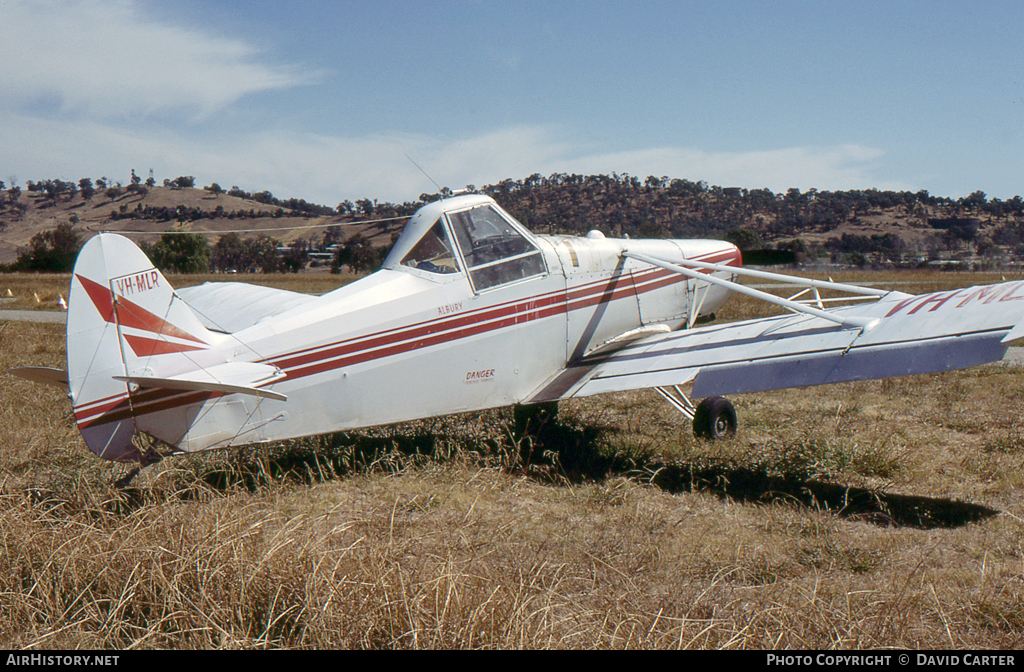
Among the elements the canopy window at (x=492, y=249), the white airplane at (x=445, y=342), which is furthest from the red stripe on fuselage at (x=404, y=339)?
the canopy window at (x=492, y=249)

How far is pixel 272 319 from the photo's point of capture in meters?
4.95

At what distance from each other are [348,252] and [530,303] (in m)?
29.0

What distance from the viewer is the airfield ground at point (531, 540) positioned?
2840mm

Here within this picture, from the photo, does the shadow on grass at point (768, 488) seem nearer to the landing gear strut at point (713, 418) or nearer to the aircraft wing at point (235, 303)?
the landing gear strut at point (713, 418)

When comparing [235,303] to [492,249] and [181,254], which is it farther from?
[181,254]

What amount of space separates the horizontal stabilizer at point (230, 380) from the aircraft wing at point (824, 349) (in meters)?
2.45

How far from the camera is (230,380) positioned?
15.1 ft

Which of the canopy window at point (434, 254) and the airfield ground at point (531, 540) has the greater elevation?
the canopy window at point (434, 254)

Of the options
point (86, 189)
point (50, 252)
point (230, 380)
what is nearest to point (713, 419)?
point (230, 380)

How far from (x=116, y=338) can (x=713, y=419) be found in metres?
5.24

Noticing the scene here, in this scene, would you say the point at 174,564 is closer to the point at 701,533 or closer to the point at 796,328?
the point at 701,533

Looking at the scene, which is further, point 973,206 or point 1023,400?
point 973,206

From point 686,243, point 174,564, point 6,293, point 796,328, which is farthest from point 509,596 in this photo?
point 6,293

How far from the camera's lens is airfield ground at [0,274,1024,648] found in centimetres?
284
